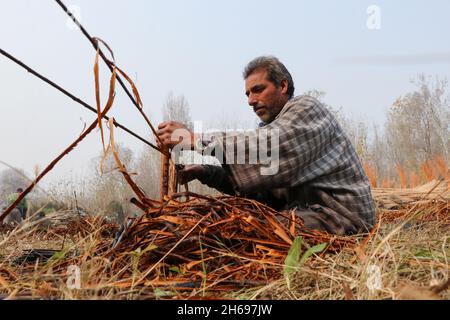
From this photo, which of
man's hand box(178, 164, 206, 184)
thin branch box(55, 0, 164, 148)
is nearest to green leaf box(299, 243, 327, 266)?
thin branch box(55, 0, 164, 148)

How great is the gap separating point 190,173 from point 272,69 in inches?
28.9

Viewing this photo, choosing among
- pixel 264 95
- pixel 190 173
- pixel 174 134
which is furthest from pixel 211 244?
pixel 264 95

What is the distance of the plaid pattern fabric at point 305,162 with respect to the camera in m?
1.93

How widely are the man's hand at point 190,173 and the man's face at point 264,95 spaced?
1.50 feet

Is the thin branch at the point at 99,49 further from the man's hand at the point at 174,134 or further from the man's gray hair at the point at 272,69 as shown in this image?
the man's gray hair at the point at 272,69

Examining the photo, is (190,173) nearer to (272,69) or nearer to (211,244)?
(272,69)

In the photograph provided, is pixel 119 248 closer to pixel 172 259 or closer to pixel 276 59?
pixel 172 259

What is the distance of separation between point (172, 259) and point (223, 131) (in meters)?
0.70

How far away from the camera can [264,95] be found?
256 cm

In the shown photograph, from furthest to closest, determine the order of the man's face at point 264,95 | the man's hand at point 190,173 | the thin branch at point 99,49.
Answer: the man's face at point 264,95
the man's hand at point 190,173
the thin branch at point 99,49

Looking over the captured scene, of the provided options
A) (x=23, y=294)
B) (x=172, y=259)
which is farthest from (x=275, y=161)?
(x=23, y=294)

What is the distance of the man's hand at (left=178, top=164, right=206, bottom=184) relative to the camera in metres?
2.22

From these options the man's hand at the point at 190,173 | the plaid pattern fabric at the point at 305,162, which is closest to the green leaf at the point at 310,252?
the plaid pattern fabric at the point at 305,162

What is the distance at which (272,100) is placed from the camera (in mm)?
2555
